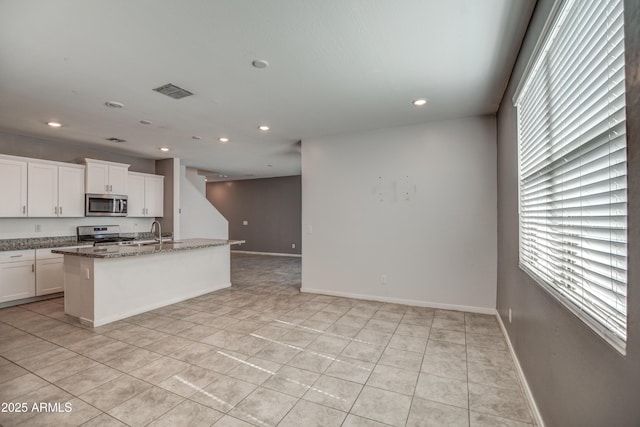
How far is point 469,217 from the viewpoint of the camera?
4.06 metres

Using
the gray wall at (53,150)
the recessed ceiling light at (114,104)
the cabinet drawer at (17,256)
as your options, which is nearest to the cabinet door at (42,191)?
the gray wall at (53,150)

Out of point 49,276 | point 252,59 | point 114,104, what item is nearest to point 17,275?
point 49,276

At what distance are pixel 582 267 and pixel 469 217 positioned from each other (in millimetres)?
2887

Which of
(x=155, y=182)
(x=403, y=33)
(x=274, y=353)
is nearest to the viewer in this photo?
(x=403, y=33)

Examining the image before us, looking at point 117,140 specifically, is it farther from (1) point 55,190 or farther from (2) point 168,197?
(2) point 168,197

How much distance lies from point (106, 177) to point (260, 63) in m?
4.52

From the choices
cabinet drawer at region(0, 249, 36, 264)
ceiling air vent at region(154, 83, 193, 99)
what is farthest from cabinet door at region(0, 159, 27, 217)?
ceiling air vent at region(154, 83, 193, 99)

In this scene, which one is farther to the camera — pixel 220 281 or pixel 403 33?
pixel 220 281

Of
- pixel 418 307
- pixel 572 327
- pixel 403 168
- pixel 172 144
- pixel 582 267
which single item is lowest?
pixel 418 307

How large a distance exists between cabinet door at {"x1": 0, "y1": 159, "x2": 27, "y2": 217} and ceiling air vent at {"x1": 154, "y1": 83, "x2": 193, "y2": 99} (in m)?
3.13

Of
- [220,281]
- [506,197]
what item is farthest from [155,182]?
[506,197]

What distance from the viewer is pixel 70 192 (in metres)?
5.11

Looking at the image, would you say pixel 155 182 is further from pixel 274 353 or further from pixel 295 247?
pixel 274 353

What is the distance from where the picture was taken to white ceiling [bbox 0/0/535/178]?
197 centimetres
